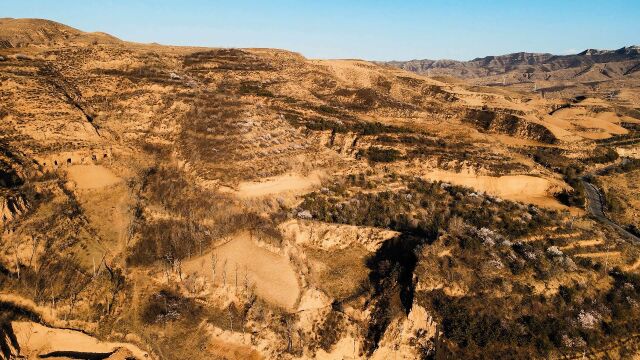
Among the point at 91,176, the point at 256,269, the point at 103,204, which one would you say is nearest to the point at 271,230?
the point at 256,269

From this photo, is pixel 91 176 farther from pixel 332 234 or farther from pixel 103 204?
pixel 332 234

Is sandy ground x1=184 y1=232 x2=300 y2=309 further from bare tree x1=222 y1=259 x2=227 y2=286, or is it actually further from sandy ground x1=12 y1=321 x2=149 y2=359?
sandy ground x1=12 y1=321 x2=149 y2=359

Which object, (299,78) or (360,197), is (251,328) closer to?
(360,197)

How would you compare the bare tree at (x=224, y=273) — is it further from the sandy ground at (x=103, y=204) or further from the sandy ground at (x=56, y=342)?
the sandy ground at (x=103, y=204)

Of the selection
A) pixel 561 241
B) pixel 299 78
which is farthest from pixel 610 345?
pixel 299 78

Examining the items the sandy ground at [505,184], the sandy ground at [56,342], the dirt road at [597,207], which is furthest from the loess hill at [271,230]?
the dirt road at [597,207]
